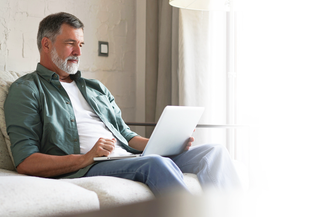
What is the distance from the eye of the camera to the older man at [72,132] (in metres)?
1.36

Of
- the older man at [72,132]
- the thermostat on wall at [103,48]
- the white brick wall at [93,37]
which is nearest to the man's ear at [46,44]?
the older man at [72,132]

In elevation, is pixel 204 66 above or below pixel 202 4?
below

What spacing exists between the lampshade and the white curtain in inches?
9.6

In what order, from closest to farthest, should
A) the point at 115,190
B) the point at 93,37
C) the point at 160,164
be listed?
the point at 115,190, the point at 160,164, the point at 93,37

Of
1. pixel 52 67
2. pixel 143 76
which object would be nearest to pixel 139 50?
pixel 143 76

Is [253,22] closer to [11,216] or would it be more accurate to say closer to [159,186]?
[159,186]

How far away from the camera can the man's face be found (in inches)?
69.1

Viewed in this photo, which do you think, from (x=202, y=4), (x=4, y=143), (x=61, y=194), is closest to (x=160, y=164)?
(x=61, y=194)

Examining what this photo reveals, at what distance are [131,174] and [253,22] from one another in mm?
1429

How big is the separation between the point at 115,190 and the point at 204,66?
1532 mm

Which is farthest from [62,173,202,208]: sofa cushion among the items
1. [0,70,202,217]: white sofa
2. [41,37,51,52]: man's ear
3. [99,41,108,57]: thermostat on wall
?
[99,41,108,57]: thermostat on wall

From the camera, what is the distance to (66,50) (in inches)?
69.6

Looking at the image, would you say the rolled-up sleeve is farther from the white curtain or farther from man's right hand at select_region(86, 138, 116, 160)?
the white curtain

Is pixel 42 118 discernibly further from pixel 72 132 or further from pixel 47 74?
pixel 47 74
